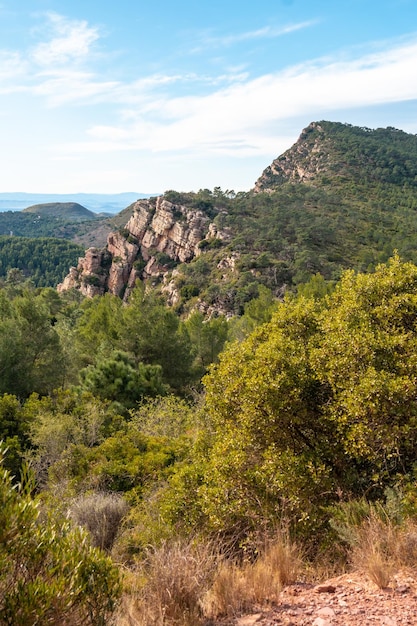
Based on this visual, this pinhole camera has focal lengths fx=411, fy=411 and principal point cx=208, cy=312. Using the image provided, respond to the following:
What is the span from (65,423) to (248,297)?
44.3m

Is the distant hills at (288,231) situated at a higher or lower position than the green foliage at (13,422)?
higher

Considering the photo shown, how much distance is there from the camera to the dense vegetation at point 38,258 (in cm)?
13262

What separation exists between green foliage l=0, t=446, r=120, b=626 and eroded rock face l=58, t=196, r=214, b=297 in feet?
252

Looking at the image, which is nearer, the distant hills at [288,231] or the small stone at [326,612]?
the small stone at [326,612]

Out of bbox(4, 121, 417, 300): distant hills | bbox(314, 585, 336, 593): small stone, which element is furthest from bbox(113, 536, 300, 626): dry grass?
bbox(4, 121, 417, 300): distant hills

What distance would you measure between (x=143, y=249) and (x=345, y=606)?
87.1m

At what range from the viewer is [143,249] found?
8850cm

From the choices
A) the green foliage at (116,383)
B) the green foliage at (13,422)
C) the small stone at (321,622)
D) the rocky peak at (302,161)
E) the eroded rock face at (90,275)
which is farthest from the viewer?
the rocky peak at (302,161)

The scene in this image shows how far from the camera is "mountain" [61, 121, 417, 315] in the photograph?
206ft

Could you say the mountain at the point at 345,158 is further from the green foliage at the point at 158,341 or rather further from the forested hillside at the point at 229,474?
the forested hillside at the point at 229,474

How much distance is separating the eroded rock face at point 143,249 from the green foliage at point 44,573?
76.8 m

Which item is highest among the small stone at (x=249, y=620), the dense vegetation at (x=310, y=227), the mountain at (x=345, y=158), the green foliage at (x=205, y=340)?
the mountain at (x=345, y=158)

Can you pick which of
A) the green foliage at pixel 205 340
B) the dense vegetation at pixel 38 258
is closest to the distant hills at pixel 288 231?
the green foliage at pixel 205 340

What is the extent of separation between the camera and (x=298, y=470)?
22.5 ft
